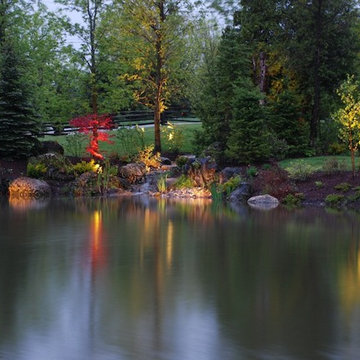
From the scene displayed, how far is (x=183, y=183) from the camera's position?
28750 mm

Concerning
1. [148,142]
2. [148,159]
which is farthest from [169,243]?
[148,142]

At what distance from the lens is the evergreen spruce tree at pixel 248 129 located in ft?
97.1

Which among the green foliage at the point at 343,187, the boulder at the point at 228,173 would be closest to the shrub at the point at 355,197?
the green foliage at the point at 343,187

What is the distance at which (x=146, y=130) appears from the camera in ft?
148

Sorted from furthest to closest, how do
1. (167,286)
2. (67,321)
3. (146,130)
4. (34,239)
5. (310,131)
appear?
(146,130) → (310,131) → (34,239) → (167,286) → (67,321)

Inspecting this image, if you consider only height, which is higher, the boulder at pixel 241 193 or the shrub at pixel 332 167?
the shrub at pixel 332 167

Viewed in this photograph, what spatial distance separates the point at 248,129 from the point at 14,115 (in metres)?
11.3

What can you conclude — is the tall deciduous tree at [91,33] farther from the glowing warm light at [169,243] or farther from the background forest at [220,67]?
the glowing warm light at [169,243]

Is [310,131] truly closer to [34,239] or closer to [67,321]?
[34,239]

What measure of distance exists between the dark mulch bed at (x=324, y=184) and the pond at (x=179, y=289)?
5.19 m

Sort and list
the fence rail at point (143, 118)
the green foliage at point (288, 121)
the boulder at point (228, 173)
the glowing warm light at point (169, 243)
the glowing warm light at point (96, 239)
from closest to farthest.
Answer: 1. the glowing warm light at point (169, 243)
2. the glowing warm light at point (96, 239)
3. the boulder at point (228, 173)
4. the green foliage at point (288, 121)
5. the fence rail at point (143, 118)

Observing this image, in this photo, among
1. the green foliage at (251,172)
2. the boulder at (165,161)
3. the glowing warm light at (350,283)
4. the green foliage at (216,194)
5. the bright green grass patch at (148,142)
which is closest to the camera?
the glowing warm light at (350,283)

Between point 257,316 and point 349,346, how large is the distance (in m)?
1.49

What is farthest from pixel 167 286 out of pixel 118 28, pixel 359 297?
pixel 118 28
